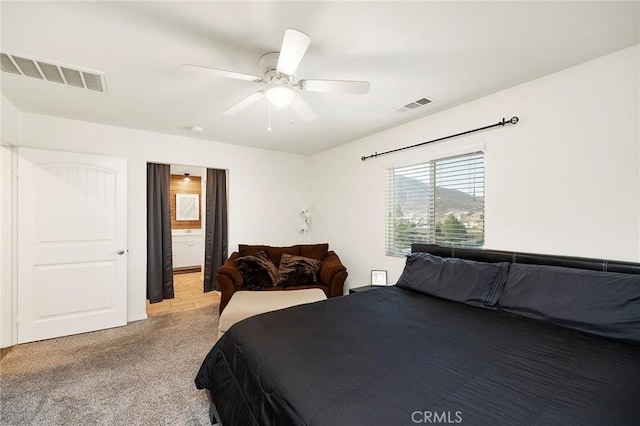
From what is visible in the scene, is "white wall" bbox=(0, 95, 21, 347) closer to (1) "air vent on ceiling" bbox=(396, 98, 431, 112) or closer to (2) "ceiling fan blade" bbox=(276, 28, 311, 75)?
(2) "ceiling fan blade" bbox=(276, 28, 311, 75)

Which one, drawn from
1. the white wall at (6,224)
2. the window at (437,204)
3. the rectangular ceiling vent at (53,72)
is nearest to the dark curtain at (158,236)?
the white wall at (6,224)

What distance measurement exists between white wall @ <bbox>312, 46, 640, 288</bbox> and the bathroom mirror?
545 cm

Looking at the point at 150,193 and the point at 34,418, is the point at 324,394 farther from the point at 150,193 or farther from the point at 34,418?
the point at 150,193

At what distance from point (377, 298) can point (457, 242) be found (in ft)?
3.93

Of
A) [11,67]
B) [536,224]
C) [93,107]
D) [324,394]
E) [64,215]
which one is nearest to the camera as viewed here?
[324,394]

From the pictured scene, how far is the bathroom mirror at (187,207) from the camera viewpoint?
648 cm

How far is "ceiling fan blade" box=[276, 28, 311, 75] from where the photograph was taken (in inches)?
53.1

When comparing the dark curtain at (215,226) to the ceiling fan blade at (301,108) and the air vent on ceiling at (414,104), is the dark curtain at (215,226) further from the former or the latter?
the air vent on ceiling at (414,104)

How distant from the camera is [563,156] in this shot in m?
2.12

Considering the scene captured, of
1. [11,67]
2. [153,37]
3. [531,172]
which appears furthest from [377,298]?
[11,67]

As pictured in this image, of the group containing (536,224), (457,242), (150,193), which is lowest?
(457,242)

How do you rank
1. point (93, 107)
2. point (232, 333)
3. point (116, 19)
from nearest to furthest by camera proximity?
point (116, 19), point (232, 333), point (93, 107)

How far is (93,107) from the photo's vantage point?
289cm

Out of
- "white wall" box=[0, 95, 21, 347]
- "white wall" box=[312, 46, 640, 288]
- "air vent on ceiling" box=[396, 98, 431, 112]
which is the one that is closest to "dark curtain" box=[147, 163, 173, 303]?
"white wall" box=[0, 95, 21, 347]
